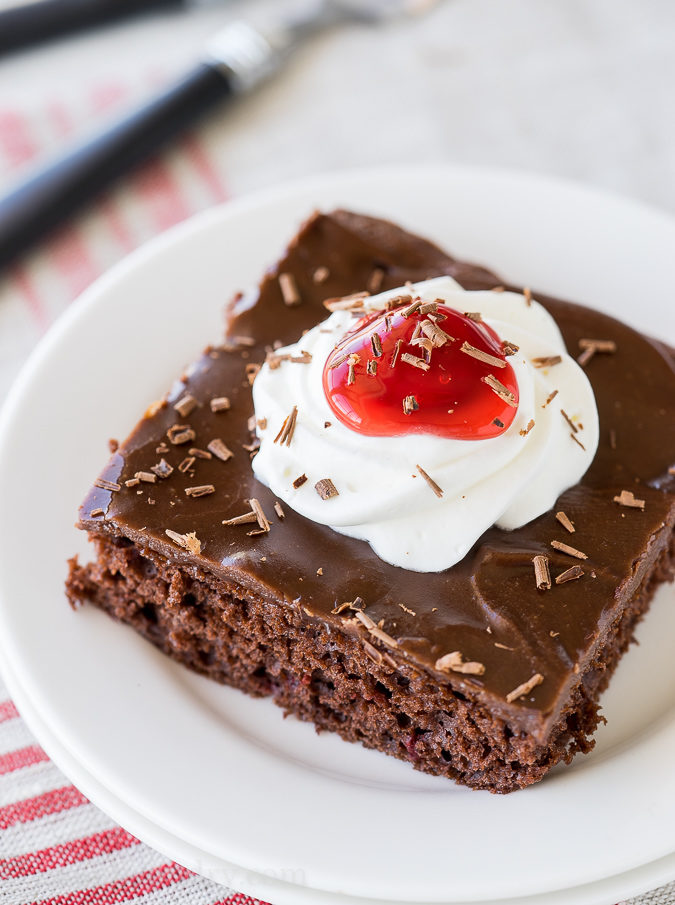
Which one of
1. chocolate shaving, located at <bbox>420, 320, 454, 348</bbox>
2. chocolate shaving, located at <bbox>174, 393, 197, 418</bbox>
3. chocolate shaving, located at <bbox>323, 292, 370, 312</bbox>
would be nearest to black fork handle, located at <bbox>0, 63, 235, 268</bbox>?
chocolate shaving, located at <bbox>174, 393, 197, 418</bbox>

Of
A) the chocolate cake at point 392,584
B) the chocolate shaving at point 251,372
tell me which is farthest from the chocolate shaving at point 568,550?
the chocolate shaving at point 251,372

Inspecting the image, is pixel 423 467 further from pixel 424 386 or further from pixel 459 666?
pixel 459 666

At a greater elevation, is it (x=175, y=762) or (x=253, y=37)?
(x=253, y=37)

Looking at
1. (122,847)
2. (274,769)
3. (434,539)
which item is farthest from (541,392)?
(122,847)

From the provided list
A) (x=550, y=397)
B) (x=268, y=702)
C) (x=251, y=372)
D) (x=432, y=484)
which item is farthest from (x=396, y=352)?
(x=268, y=702)

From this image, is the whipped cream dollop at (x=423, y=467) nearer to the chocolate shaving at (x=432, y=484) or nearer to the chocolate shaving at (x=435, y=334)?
the chocolate shaving at (x=432, y=484)

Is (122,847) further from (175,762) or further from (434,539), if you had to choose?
(434,539)
